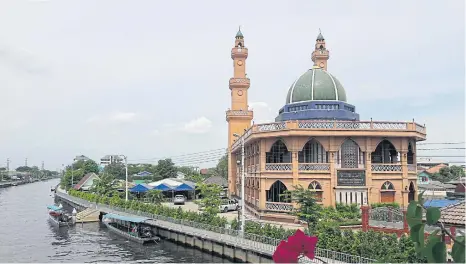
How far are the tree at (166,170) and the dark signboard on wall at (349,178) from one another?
54712mm

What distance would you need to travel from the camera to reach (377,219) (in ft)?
100

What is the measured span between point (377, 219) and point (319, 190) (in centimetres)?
601

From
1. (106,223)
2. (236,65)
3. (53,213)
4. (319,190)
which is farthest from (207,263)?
(236,65)

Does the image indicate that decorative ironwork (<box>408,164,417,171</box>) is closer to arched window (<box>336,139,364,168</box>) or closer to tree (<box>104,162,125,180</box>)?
arched window (<box>336,139,364,168</box>)

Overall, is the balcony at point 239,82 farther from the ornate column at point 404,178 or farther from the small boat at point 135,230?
the ornate column at point 404,178

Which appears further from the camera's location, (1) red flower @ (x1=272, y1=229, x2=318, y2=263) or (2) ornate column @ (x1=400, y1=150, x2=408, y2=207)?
(2) ornate column @ (x1=400, y1=150, x2=408, y2=207)

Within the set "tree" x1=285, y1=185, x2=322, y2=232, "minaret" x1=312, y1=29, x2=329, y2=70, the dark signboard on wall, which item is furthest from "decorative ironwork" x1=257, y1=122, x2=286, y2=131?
"minaret" x1=312, y1=29, x2=329, y2=70

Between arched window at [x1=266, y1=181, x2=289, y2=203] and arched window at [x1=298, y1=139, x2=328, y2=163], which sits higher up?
arched window at [x1=298, y1=139, x2=328, y2=163]

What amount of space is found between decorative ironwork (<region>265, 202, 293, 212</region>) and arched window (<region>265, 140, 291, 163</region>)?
4528 mm

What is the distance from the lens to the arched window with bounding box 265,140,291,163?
126ft

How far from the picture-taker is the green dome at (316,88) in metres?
40.7

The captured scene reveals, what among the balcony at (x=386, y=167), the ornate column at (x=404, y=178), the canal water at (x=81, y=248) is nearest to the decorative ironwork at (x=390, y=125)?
the ornate column at (x=404, y=178)

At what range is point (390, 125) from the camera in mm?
36094

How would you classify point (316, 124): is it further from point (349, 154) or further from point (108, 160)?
point (108, 160)
